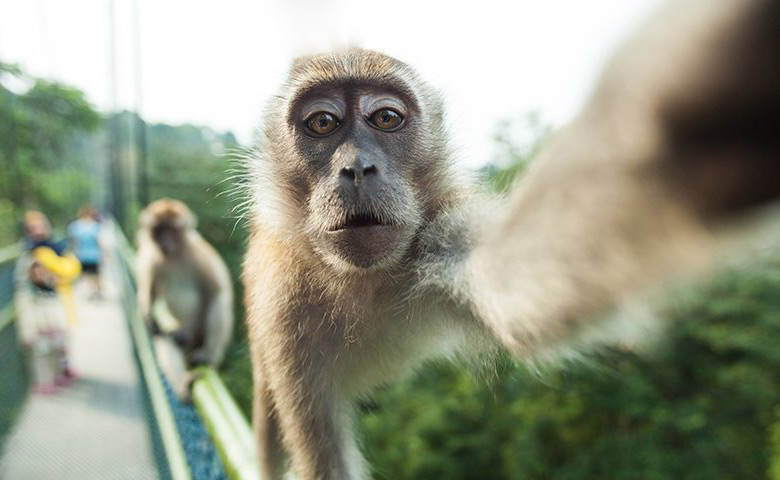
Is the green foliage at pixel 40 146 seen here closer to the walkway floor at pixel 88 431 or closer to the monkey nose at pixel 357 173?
the walkway floor at pixel 88 431

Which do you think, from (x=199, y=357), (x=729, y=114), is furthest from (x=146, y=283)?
(x=729, y=114)

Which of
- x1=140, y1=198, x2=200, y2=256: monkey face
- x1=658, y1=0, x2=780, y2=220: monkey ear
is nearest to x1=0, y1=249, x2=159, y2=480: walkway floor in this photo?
x1=140, y1=198, x2=200, y2=256: monkey face

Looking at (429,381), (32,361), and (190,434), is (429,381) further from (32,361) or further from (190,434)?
(190,434)

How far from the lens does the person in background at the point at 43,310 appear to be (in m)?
6.68

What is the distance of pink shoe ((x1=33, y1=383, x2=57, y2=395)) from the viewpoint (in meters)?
6.36

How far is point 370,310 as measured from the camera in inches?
88.4

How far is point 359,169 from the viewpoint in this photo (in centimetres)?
197

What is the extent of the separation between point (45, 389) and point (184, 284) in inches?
77.7

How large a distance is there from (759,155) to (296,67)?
2.07 m

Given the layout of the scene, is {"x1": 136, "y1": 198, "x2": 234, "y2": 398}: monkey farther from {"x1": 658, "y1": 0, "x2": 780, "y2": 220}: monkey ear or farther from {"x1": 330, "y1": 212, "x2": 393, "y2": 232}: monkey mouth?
{"x1": 658, "y1": 0, "x2": 780, "y2": 220}: monkey ear

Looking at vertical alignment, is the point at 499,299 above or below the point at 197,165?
below

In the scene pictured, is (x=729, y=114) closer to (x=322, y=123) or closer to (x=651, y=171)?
(x=651, y=171)

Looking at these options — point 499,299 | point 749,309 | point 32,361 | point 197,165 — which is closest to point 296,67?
point 499,299

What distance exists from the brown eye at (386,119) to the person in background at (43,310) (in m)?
6.04
